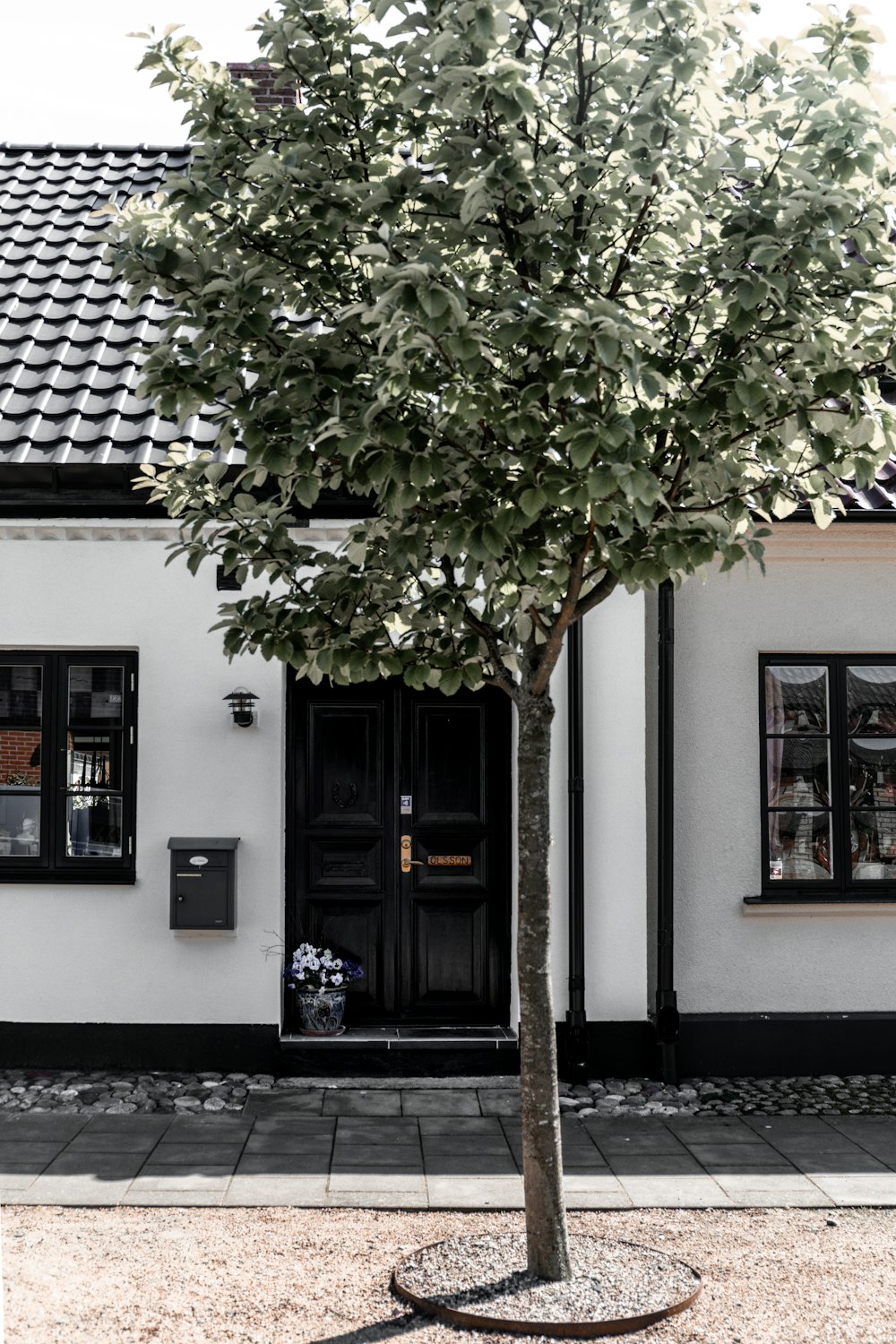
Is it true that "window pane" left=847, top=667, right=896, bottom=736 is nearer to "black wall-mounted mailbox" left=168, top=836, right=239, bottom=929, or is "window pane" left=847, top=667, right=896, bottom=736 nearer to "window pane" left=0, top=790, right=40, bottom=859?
"black wall-mounted mailbox" left=168, top=836, right=239, bottom=929

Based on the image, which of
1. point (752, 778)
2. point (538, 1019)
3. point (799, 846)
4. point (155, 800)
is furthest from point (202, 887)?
point (799, 846)

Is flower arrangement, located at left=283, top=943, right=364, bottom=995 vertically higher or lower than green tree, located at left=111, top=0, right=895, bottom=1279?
lower

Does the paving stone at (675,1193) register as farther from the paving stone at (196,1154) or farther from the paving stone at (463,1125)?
the paving stone at (196,1154)

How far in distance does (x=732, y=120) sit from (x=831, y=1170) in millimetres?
4771

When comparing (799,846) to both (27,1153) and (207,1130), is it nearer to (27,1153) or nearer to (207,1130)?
(207,1130)

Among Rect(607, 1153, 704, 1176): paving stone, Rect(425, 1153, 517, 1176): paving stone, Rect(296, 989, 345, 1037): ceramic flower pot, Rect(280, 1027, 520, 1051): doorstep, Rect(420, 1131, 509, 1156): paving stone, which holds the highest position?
Rect(296, 989, 345, 1037): ceramic flower pot

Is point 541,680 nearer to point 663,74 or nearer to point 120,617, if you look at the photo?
point 663,74

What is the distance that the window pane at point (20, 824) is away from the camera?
7.99 metres

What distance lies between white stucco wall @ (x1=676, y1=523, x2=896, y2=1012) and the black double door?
1.16m

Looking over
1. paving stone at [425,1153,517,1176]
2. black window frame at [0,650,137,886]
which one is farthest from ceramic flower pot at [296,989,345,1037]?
paving stone at [425,1153,517,1176]

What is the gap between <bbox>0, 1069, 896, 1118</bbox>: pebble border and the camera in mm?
7180

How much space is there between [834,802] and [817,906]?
2.19 ft

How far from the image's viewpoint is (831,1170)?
6.27 m

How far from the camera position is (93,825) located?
8.00m
